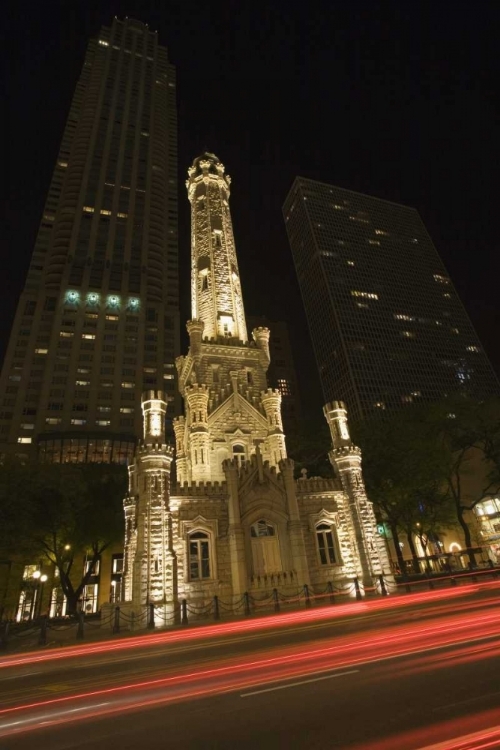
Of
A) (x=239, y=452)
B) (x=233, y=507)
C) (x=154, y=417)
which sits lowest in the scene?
(x=233, y=507)

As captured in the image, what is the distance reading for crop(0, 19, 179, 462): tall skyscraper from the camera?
277 feet

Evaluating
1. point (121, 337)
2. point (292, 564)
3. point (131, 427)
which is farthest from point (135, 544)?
point (121, 337)

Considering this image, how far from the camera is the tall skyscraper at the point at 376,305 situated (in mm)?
122500

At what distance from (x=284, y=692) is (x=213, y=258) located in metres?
41.5

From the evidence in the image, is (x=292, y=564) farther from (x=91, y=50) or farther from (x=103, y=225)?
(x=91, y=50)

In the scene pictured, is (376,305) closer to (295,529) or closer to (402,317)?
(402,317)

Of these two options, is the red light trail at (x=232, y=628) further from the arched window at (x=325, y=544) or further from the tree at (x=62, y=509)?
the tree at (x=62, y=509)

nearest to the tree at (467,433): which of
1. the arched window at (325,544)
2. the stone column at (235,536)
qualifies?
the arched window at (325,544)

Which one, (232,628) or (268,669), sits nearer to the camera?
(268,669)

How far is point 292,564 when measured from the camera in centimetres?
2616

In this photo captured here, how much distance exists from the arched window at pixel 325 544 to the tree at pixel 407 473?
1141cm

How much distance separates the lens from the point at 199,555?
25.6 m

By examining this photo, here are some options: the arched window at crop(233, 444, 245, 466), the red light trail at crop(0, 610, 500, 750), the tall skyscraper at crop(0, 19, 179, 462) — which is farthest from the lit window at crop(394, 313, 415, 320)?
the red light trail at crop(0, 610, 500, 750)

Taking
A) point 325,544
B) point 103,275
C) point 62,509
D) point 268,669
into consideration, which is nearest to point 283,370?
point 103,275
